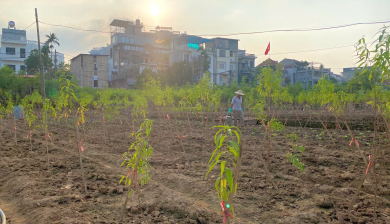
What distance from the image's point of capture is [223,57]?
2013 inches

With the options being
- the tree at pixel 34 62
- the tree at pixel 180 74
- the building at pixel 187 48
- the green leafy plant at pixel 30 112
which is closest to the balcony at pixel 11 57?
the tree at pixel 34 62

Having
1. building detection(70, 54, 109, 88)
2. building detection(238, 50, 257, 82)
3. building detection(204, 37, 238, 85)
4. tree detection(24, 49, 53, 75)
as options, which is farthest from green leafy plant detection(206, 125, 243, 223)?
building detection(238, 50, 257, 82)

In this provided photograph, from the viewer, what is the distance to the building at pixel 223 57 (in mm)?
50062

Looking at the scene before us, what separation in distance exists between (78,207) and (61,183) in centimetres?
144

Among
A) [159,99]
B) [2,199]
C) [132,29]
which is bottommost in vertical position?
[2,199]

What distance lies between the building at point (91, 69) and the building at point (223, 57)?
758 inches

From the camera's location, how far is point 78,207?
4023 mm

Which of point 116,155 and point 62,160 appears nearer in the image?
point 62,160

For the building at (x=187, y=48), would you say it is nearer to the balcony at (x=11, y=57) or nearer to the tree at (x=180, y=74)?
the tree at (x=180, y=74)

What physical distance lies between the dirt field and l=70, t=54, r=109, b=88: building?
42111 mm

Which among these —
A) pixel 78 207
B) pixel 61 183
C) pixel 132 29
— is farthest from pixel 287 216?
pixel 132 29

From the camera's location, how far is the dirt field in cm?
380

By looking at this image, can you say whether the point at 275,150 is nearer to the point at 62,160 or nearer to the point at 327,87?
the point at 327,87

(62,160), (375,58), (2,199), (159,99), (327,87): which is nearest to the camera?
(375,58)
